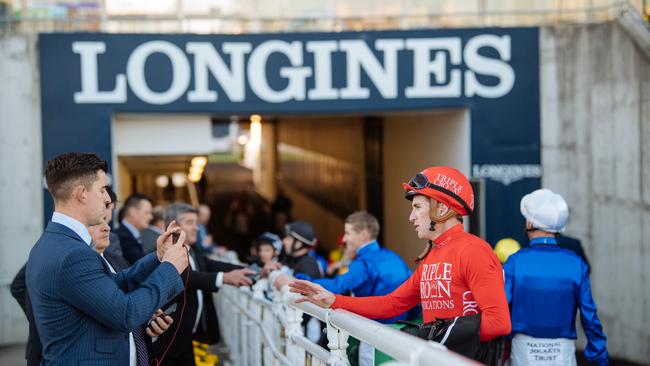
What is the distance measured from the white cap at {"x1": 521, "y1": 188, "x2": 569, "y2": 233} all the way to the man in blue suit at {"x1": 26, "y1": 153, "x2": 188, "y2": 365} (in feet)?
7.38

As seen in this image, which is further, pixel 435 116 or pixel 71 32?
pixel 435 116

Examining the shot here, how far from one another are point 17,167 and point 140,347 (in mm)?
7677

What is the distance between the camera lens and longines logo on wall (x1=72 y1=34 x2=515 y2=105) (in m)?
11.4

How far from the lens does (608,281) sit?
36.7 feet

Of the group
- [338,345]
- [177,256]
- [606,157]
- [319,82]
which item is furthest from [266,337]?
[606,157]

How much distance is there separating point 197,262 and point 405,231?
9.05 m

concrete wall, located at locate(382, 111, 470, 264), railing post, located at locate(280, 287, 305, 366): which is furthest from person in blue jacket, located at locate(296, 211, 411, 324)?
concrete wall, located at locate(382, 111, 470, 264)

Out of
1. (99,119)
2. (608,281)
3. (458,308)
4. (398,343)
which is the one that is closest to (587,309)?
(458,308)

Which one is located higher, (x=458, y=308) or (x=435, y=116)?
(x=435, y=116)

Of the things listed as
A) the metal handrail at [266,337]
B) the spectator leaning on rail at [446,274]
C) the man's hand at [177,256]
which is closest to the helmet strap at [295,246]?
the metal handrail at [266,337]

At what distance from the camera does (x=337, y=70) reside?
11539 mm

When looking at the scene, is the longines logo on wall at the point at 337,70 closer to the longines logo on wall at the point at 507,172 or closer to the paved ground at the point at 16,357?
the longines logo on wall at the point at 507,172

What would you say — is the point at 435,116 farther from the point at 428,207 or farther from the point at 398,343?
the point at 398,343

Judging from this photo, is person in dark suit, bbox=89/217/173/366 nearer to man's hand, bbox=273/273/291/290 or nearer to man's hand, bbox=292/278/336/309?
man's hand, bbox=292/278/336/309
